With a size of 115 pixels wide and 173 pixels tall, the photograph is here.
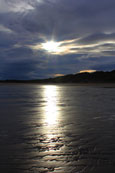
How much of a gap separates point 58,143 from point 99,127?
309 centimetres

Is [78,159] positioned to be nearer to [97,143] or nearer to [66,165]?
[66,165]

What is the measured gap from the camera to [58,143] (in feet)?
20.7

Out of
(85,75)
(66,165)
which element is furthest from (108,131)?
(85,75)

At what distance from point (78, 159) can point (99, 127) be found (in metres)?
3.93

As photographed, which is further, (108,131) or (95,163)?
(108,131)

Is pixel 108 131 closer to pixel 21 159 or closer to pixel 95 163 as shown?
pixel 95 163

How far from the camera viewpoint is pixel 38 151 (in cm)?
557

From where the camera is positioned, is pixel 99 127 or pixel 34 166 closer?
pixel 34 166

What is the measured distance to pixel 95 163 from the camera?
4824 mm

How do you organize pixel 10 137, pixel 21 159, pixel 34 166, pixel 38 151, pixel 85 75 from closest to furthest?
pixel 34 166
pixel 21 159
pixel 38 151
pixel 10 137
pixel 85 75

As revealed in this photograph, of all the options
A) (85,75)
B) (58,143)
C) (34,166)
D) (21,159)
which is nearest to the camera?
(34,166)

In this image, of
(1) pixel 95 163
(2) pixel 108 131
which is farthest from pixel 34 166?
(2) pixel 108 131

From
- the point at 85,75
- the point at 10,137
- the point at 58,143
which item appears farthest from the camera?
the point at 85,75

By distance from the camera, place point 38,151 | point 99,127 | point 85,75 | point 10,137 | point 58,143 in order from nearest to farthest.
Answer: point 38,151 < point 58,143 < point 10,137 < point 99,127 < point 85,75
